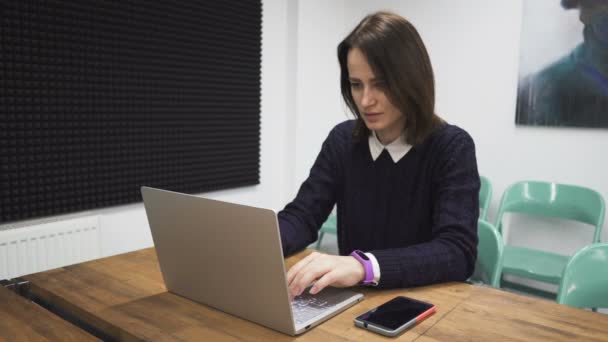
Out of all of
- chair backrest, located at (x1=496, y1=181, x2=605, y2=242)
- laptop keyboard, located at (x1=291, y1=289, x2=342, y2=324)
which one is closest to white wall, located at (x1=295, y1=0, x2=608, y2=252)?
chair backrest, located at (x1=496, y1=181, x2=605, y2=242)

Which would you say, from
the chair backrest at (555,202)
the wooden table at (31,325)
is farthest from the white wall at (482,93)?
the wooden table at (31,325)

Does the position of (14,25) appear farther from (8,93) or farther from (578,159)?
(578,159)

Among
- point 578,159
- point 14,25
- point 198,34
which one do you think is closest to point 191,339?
point 14,25

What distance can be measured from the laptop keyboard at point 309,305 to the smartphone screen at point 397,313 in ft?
0.31

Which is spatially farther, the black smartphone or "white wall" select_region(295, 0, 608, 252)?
"white wall" select_region(295, 0, 608, 252)

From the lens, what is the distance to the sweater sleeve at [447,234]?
1229 millimetres

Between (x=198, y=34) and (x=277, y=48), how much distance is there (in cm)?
79

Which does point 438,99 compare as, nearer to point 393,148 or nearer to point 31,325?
point 393,148

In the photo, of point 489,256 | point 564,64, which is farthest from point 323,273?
point 564,64

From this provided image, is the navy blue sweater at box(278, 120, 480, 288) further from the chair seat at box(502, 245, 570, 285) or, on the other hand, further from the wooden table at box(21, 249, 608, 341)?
the chair seat at box(502, 245, 570, 285)

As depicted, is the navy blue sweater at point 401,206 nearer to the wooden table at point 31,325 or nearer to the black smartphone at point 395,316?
the black smartphone at point 395,316

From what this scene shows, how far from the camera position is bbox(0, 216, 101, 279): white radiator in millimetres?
2292

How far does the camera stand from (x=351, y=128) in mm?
1770

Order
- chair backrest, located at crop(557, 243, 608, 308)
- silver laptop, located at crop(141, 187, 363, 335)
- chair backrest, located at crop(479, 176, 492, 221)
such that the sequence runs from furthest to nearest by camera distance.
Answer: chair backrest, located at crop(479, 176, 492, 221) < chair backrest, located at crop(557, 243, 608, 308) < silver laptop, located at crop(141, 187, 363, 335)
